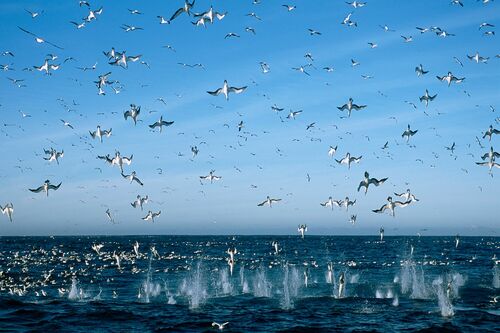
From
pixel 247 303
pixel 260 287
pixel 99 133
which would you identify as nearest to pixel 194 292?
pixel 260 287

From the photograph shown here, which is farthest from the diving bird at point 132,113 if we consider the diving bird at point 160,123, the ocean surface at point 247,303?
the ocean surface at point 247,303

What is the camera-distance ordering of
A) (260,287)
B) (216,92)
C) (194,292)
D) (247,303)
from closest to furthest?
(216,92)
(247,303)
(194,292)
(260,287)

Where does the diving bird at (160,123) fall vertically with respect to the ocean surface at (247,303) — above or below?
above

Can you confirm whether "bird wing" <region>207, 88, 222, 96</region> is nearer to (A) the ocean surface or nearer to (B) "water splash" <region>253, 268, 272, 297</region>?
(A) the ocean surface

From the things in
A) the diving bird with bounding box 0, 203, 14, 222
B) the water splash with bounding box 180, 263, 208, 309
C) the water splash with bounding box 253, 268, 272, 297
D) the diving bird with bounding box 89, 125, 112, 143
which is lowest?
the water splash with bounding box 253, 268, 272, 297

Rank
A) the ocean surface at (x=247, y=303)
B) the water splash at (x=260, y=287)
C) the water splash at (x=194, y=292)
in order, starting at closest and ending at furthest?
the ocean surface at (x=247, y=303), the water splash at (x=194, y=292), the water splash at (x=260, y=287)

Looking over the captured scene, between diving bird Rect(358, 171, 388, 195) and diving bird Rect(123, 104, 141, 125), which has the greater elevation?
diving bird Rect(123, 104, 141, 125)

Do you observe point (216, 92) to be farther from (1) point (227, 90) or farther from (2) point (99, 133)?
(2) point (99, 133)

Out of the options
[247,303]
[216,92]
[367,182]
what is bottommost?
[247,303]

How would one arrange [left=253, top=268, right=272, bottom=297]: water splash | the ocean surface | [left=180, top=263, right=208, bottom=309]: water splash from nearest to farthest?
the ocean surface
[left=180, top=263, right=208, bottom=309]: water splash
[left=253, top=268, right=272, bottom=297]: water splash

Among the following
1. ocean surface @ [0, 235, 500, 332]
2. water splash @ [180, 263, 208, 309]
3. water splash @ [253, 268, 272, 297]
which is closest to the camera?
ocean surface @ [0, 235, 500, 332]

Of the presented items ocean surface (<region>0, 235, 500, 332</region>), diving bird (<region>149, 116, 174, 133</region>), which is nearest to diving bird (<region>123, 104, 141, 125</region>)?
diving bird (<region>149, 116, 174, 133</region>)

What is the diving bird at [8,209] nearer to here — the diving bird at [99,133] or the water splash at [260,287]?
the diving bird at [99,133]

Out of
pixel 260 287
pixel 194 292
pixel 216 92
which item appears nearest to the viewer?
pixel 216 92
